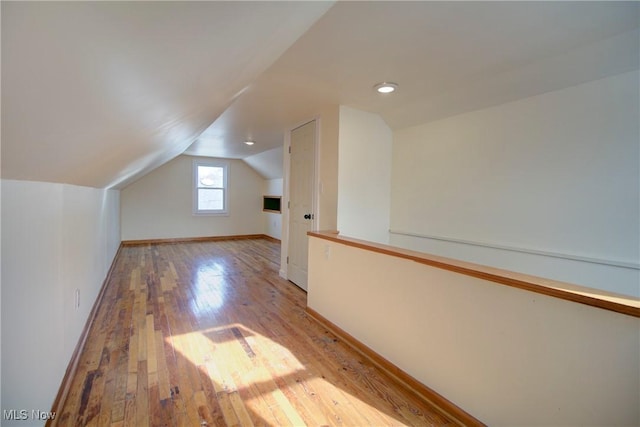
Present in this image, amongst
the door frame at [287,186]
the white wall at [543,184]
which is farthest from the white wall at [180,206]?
the white wall at [543,184]

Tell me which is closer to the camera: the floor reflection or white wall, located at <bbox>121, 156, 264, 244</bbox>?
the floor reflection

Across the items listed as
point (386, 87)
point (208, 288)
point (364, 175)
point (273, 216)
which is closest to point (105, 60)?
point (386, 87)

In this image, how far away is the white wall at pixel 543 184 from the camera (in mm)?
1826

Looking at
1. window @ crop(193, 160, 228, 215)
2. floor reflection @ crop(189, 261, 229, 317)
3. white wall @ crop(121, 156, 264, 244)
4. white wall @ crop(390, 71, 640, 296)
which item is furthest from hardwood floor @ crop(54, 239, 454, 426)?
window @ crop(193, 160, 228, 215)

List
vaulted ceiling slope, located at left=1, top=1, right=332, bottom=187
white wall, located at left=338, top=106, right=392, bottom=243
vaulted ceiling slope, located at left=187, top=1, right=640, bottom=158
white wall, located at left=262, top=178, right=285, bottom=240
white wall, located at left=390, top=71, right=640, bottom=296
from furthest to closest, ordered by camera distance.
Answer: white wall, located at left=262, top=178, right=285, bottom=240 → white wall, located at left=338, top=106, right=392, bottom=243 → white wall, located at left=390, top=71, right=640, bottom=296 → vaulted ceiling slope, located at left=187, top=1, right=640, bottom=158 → vaulted ceiling slope, located at left=1, top=1, right=332, bottom=187

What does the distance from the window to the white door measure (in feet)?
12.8

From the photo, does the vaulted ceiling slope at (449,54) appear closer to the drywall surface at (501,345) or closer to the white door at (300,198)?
the white door at (300,198)

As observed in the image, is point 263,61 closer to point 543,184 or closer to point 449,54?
point 449,54

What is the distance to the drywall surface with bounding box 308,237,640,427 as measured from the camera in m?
1.00

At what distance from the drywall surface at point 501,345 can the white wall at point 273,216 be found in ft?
16.4

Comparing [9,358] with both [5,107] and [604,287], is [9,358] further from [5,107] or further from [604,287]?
[604,287]

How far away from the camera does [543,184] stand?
2.17 m

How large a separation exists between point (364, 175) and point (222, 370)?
227cm

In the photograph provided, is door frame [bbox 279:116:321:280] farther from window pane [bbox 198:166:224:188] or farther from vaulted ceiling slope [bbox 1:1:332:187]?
window pane [bbox 198:166:224:188]
